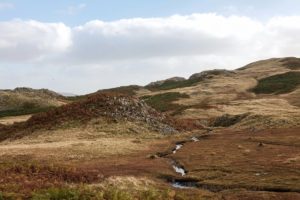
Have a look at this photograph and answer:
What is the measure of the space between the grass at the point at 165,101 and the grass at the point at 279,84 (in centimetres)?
3002

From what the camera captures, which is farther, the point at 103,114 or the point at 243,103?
the point at 243,103

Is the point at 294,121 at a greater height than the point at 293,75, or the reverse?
the point at 293,75

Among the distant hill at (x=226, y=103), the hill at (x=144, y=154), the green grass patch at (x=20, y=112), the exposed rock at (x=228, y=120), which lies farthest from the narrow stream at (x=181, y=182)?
the green grass patch at (x=20, y=112)

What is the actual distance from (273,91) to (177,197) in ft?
484

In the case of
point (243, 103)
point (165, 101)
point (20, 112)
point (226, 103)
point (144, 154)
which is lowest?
point (144, 154)

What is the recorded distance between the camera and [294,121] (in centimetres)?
8475

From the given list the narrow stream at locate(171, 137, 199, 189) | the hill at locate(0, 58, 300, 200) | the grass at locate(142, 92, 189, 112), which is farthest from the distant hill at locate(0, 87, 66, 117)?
the narrow stream at locate(171, 137, 199, 189)

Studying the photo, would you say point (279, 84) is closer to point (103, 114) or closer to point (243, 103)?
point (243, 103)

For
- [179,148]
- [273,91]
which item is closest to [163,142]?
[179,148]

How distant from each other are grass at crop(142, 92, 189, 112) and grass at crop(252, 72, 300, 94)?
3002 centimetres

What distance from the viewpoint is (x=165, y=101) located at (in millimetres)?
162500

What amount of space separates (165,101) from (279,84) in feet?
153

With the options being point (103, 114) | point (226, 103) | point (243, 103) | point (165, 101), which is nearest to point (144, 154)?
point (103, 114)

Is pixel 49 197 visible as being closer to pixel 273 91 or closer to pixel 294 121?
pixel 294 121
